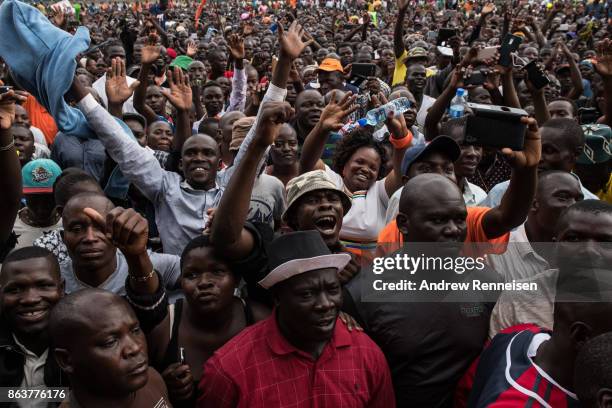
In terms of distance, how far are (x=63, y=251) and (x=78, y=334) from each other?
3.20 ft

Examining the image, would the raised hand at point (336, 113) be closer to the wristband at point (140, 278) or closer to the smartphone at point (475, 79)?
the wristband at point (140, 278)

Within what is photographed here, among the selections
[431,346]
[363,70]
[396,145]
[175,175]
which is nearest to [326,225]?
[431,346]

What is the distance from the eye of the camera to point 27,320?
2.11m

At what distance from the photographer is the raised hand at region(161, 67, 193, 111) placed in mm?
4301

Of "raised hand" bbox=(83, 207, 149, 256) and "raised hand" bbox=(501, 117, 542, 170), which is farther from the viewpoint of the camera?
"raised hand" bbox=(501, 117, 542, 170)

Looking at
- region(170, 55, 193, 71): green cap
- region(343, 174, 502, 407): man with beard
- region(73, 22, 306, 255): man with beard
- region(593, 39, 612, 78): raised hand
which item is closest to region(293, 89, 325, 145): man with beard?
region(73, 22, 306, 255): man with beard

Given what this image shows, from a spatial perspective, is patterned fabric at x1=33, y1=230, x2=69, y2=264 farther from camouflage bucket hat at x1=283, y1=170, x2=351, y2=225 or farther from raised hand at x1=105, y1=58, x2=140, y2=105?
raised hand at x1=105, y1=58, x2=140, y2=105

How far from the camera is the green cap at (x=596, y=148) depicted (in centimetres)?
354

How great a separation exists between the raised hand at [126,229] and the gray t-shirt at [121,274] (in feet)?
1.47

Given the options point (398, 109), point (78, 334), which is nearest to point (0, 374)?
point (78, 334)

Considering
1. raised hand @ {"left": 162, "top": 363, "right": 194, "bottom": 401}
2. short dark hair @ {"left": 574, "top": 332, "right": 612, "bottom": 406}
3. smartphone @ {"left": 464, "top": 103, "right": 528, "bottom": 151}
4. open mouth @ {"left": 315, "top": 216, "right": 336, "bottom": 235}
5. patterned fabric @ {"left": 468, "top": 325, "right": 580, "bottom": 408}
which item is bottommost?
raised hand @ {"left": 162, "top": 363, "right": 194, "bottom": 401}

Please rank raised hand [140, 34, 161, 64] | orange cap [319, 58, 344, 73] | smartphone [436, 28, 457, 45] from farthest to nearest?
smartphone [436, 28, 457, 45]
orange cap [319, 58, 344, 73]
raised hand [140, 34, 161, 64]

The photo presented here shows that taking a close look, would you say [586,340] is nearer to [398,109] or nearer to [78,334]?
[78,334]

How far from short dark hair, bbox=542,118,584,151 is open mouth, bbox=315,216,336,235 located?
1.51 m
